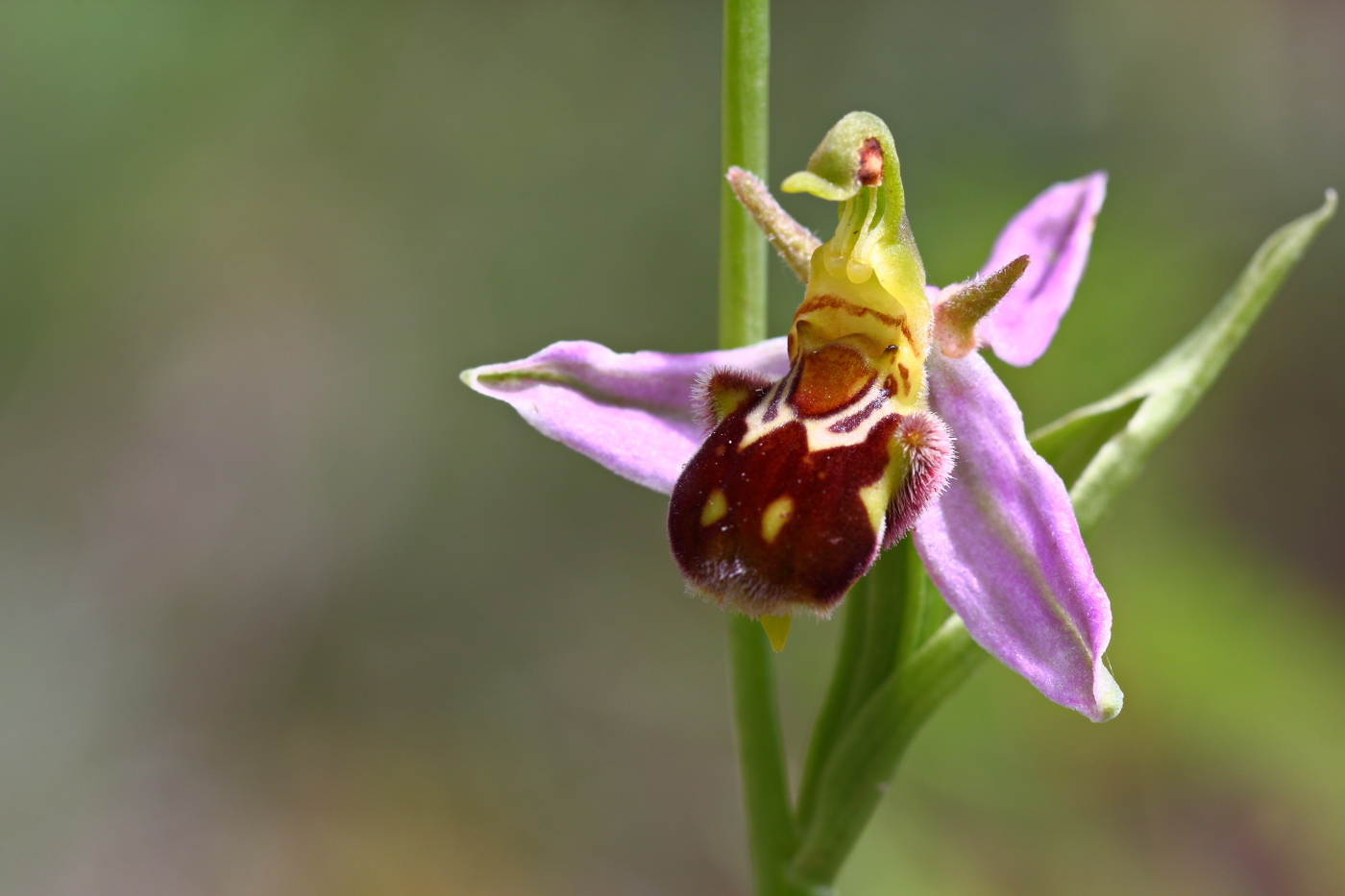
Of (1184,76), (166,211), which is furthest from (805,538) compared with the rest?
(1184,76)

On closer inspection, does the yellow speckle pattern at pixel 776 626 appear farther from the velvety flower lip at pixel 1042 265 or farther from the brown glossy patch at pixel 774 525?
the velvety flower lip at pixel 1042 265

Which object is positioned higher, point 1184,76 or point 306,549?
point 1184,76

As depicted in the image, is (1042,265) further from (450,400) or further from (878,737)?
(450,400)

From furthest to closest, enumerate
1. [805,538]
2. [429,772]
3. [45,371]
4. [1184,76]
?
[1184,76] < [45,371] < [429,772] < [805,538]

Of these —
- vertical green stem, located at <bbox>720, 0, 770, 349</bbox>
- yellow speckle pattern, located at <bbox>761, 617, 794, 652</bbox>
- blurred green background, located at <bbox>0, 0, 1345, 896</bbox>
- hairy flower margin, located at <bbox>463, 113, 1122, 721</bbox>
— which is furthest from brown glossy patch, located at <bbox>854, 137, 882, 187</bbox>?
blurred green background, located at <bbox>0, 0, 1345, 896</bbox>

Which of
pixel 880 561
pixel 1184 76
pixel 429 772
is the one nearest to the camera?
pixel 880 561

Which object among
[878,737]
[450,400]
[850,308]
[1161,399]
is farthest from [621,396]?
[450,400]

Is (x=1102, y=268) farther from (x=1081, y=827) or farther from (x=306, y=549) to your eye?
(x=306, y=549)

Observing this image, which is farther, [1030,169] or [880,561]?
[1030,169]
